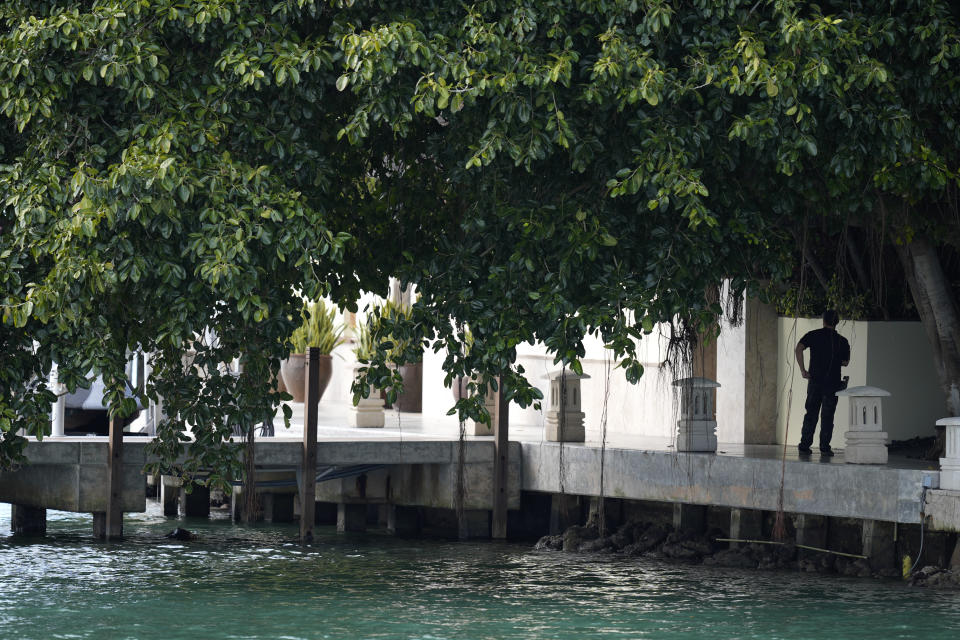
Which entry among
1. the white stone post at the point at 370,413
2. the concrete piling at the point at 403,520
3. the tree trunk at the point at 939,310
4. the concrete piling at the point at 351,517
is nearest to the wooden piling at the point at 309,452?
the concrete piling at the point at 351,517

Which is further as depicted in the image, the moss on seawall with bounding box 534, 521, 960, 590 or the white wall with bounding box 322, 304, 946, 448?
the white wall with bounding box 322, 304, 946, 448

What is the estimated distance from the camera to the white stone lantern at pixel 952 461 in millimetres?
14844

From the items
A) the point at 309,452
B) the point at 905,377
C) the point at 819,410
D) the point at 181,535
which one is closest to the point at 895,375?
the point at 905,377

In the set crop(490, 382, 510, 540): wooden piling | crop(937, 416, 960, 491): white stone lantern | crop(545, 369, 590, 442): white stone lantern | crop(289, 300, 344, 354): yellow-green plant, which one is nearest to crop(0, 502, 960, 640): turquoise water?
crop(490, 382, 510, 540): wooden piling

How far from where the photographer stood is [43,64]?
38.5 feet

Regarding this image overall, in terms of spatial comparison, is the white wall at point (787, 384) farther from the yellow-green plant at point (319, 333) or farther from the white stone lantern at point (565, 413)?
the yellow-green plant at point (319, 333)

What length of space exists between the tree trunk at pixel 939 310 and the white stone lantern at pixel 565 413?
423cm

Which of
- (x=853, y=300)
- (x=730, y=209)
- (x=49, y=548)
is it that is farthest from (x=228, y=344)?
(x=853, y=300)

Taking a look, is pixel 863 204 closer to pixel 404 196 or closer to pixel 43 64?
pixel 404 196

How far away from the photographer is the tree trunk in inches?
625

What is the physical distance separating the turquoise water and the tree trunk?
2.26m

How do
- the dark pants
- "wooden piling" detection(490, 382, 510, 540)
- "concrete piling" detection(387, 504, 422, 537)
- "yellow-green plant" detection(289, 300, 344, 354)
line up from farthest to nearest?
Answer: "yellow-green plant" detection(289, 300, 344, 354) < "concrete piling" detection(387, 504, 422, 537) < "wooden piling" detection(490, 382, 510, 540) < the dark pants

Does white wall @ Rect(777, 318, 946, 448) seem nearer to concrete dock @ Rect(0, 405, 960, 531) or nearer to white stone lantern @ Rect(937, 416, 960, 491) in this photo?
concrete dock @ Rect(0, 405, 960, 531)

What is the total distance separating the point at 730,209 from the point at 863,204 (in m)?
1.13
